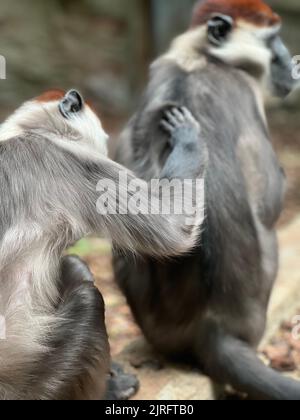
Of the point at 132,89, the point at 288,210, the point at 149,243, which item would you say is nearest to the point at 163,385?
the point at 149,243

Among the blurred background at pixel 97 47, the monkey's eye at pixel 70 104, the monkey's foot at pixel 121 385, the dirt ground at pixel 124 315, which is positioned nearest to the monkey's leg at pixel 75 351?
the monkey's foot at pixel 121 385

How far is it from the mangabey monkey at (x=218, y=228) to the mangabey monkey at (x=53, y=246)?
58 cm

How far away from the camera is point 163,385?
160 inches

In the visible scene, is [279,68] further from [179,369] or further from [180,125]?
[179,369]

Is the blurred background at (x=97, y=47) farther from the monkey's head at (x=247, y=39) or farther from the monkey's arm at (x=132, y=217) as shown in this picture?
the monkey's arm at (x=132, y=217)

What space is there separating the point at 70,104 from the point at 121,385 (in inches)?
58.1

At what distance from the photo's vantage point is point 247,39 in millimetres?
4664

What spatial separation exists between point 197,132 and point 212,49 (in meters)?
0.85

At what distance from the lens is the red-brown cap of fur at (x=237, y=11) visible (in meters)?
4.59

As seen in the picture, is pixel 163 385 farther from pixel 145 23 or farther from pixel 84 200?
pixel 145 23

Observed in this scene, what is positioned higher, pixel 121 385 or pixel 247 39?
pixel 247 39

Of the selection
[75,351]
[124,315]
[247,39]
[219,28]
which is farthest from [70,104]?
[124,315]

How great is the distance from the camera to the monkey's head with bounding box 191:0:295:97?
454 centimetres

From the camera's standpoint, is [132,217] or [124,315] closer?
[132,217]
